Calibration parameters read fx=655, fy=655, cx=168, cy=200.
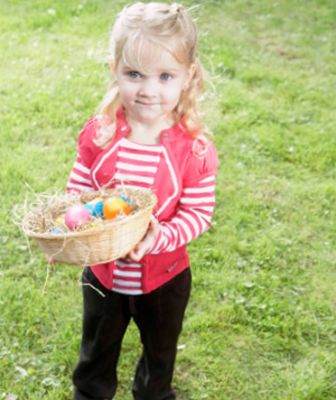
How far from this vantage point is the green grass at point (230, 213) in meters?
3.18

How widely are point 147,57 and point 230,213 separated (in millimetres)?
2309

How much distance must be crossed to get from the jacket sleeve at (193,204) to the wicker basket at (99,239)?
177 millimetres

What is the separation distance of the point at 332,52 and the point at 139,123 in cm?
503

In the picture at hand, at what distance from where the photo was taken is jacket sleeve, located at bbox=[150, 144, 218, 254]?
Result: 224cm

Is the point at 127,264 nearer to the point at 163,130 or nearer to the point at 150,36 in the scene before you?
the point at 163,130

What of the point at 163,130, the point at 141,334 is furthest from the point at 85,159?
the point at 141,334

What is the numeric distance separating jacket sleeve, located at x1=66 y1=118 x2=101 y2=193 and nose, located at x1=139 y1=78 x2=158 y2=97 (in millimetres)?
293

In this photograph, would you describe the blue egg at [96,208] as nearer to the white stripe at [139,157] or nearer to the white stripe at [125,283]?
the white stripe at [139,157]

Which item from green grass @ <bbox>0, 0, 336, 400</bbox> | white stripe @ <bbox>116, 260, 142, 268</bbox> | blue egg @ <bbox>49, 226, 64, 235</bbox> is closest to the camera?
blue egg @ <bbox>49, 226, 64, 235</bbox>

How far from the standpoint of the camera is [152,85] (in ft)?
6.89

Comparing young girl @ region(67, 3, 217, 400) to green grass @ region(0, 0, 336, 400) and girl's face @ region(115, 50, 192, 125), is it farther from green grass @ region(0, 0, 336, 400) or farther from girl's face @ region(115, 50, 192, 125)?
green grass @ region(0, 0, 336, 400)

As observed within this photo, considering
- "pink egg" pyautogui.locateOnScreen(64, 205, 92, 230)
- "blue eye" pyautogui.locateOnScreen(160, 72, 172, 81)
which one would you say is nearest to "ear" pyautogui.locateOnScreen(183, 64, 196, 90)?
"blue eye" pyautogui.locateOnScreen(160, 72, 172, 81)

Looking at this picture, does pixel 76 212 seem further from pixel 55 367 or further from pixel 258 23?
pixel 258 23

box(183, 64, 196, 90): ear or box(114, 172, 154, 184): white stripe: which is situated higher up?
box(183, 64, 196, 90): ear
